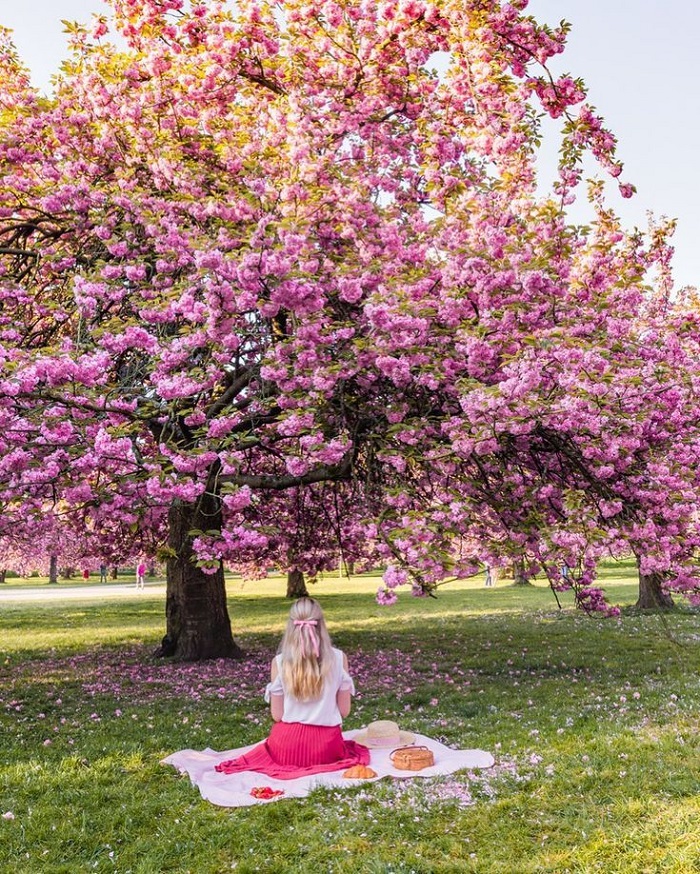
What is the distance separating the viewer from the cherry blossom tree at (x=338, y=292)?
7.80m

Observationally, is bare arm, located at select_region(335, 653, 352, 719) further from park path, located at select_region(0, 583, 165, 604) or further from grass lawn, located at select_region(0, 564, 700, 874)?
park path, located at select_region(0, 583, 165, 604)

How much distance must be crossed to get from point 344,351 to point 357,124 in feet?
13.4

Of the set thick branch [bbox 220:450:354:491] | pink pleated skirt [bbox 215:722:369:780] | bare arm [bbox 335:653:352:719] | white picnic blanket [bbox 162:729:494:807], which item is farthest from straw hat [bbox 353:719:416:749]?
thick branch [bbox 220:450:354:491]

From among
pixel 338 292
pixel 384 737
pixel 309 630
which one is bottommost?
pixel 384 737

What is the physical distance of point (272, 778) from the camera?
19.7 feet

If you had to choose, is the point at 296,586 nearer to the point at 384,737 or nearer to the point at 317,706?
the point at 384,737

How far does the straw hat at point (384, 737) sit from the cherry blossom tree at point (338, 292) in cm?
139

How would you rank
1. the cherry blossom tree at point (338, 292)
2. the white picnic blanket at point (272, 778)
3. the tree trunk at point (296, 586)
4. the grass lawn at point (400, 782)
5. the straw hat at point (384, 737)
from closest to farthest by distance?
the grass lawn at point (400, 782) < the white picnic blanket at point (272, 778) < the straw hat at point (384, 737) < the cherry blossom tree at point (338, 292) < the tree trunk at point (296, 586)

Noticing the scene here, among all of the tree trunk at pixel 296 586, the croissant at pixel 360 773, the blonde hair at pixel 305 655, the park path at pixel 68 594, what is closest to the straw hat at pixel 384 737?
the croissant at pixel 360 773

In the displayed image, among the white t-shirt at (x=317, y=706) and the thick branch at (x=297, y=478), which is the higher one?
the thick branch at (x=297, y=478)

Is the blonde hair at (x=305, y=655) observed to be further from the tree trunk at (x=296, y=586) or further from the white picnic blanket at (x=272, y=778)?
the tree trunk at (x=296, y=586)

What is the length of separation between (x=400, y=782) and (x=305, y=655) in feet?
4.07

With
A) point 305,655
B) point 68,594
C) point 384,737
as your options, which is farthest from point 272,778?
point 68,594

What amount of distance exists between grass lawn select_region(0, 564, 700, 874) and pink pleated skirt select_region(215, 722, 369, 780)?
0.54 m
